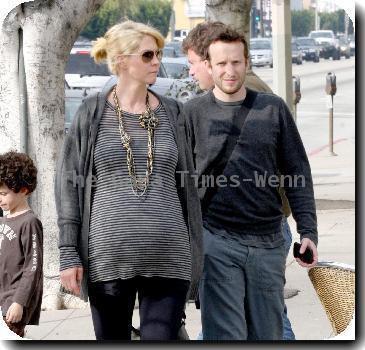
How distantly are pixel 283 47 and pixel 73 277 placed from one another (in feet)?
→ 27.4

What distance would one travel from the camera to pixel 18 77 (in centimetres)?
775

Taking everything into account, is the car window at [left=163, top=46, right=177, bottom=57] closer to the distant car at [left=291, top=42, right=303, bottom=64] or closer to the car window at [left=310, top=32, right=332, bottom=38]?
the distant car at [left=291, top=42, right=303, bottom=64]

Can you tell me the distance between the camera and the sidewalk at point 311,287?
23.9 feet

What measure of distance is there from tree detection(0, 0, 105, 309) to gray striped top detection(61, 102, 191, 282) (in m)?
3.11

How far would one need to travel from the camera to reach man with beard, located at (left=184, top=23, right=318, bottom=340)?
501 cm

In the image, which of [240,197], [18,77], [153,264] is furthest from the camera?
[18,77]

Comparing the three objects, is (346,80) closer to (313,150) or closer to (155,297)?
(313,150)

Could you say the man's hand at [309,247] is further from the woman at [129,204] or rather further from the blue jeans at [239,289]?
the woman at [129,204]

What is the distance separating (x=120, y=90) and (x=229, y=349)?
132 centimetres

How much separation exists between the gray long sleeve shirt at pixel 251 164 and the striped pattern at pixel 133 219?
39 centimetres

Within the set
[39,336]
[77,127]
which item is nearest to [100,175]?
[77,127]

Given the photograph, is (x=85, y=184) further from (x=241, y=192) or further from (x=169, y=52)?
(x=169, y=52)

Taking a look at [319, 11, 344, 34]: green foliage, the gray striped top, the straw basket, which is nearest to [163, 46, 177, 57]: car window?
the straw basket

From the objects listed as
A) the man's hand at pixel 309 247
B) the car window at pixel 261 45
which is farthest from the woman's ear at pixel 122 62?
the car window at pixel 261 45
